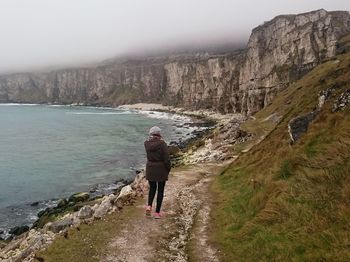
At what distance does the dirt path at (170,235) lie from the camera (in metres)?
14.1

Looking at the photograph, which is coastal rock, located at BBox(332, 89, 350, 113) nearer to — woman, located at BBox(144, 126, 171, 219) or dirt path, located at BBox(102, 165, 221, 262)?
dirt path, located at BBox(102, 165, 221, 262)

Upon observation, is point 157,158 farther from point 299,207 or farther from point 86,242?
point 299,207

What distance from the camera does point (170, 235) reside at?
16.2 meters

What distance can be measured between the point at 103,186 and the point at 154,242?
4139 cm

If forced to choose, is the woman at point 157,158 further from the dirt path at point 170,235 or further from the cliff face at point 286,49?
the cliff face at point 286,49

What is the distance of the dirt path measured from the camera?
1413 cm

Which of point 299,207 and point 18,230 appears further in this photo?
point 18,230

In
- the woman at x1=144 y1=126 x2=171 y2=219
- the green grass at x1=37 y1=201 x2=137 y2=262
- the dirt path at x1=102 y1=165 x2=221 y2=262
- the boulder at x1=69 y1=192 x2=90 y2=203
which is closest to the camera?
the green grass at x1=37 y1=201 x2=137 y2=262

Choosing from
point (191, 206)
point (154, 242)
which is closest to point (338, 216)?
point (154, 242)

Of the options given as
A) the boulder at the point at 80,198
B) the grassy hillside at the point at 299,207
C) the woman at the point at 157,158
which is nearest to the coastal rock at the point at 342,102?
the grassy hillside at the point at 299,207

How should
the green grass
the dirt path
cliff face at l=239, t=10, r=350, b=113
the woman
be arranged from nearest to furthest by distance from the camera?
the green grass → the dirt path → the woman → cliff face at l=239, t=10, r=350, b=113

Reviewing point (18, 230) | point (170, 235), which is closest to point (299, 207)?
point (170, 235)

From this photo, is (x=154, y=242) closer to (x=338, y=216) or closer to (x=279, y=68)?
(x=338, y=216)

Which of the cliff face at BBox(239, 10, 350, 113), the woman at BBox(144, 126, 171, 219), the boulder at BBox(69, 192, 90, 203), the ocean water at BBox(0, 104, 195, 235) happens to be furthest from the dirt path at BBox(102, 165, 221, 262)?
the cliff face at BBox(239, 10, 350, 113)
